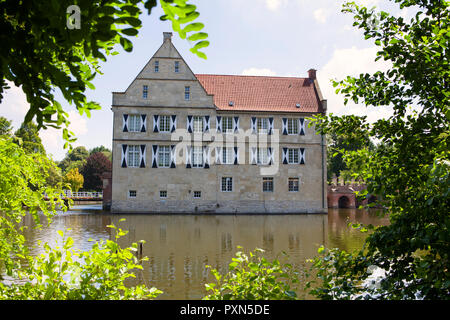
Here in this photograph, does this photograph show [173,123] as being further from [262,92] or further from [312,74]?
[312,74]

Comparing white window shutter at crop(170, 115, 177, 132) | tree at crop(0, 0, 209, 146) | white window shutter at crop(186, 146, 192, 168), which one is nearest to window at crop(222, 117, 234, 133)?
white window shutter at crop(186, 146, 192, 168)

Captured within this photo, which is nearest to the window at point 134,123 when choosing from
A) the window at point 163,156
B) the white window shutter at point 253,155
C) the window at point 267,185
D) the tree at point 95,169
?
the window at point 163,156

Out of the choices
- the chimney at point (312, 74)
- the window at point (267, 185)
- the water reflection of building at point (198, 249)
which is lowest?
the water reflection of building at point (198, 249)

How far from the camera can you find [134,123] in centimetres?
2859

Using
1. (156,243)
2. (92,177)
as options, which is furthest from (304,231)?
(92,177)

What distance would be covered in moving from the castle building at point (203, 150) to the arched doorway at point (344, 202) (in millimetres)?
9799

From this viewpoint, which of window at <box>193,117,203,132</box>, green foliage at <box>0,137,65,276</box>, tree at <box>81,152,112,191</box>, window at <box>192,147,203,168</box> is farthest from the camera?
tree at <box>81,152,112,191</box>

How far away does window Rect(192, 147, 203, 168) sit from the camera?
94.9 ft

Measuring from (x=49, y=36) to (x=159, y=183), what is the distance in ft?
88.6

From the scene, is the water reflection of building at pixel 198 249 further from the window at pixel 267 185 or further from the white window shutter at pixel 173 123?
the white window shutter at pixel 173 123

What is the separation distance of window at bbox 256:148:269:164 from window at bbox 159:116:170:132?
7.56 metres

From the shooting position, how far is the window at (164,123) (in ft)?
94.5

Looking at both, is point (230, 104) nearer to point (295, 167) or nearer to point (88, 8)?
point (295, 167)

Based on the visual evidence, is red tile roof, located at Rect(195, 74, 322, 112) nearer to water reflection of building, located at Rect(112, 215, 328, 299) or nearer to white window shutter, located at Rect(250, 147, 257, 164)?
white window shutter, located at Rect(250, 147, 257, 164)
